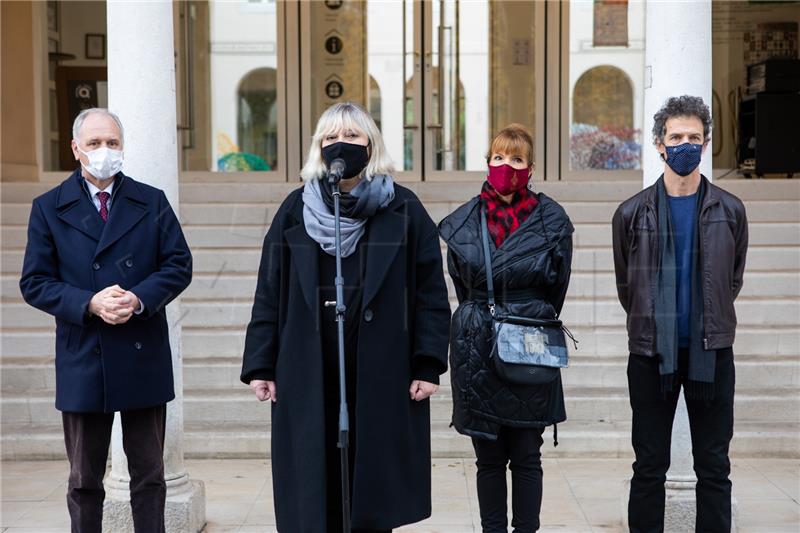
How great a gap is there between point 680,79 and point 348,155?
83.9 inches

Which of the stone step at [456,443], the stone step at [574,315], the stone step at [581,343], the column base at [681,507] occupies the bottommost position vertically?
the stone step at [456,443]

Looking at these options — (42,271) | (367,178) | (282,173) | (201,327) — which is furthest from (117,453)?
(282,173)

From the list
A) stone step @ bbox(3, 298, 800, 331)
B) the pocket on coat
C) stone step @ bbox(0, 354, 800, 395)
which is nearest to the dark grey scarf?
the pocket on coat

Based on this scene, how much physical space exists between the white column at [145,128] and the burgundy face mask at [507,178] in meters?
1.72

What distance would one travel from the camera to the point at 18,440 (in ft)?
21.7

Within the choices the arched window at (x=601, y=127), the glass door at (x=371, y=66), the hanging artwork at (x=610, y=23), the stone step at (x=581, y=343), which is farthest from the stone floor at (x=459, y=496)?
the hanging artwork at (x=610, y=23)

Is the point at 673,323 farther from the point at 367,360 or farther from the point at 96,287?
the point at 96,287

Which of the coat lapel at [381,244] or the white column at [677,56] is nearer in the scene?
the coat lapel at [381,244]

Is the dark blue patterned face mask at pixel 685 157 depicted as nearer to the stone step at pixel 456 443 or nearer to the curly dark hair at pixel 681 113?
the curly dark hair at pixel 681 113

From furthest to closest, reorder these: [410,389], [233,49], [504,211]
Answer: [233,49] → [504,211] → [410,389]

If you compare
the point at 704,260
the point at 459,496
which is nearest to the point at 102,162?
the point at 704,260

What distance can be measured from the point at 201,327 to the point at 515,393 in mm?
4071

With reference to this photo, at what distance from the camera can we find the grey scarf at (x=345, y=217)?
358 centimetres

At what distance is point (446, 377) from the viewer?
7215 millimetres
